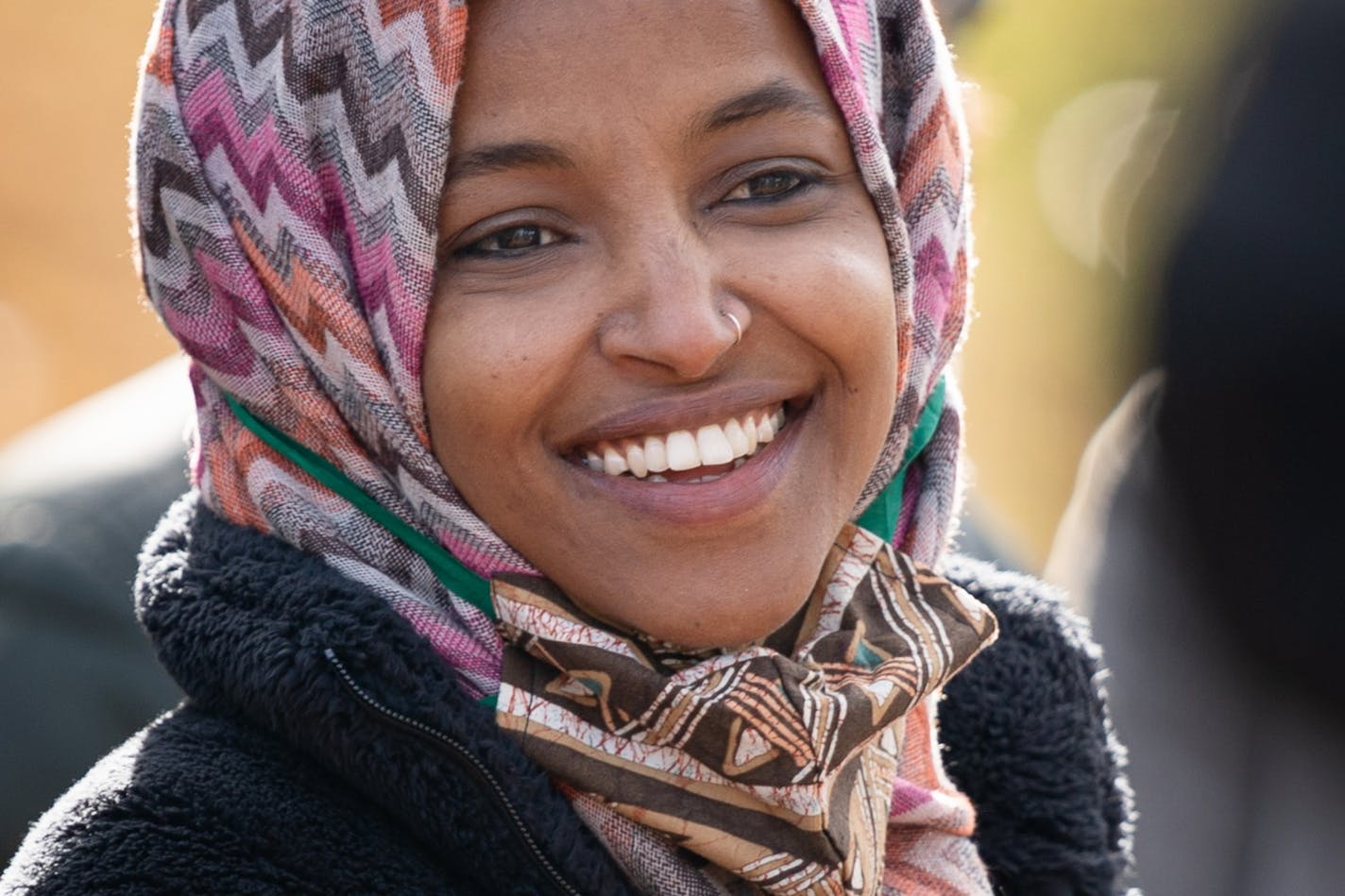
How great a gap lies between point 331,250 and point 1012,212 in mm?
6238

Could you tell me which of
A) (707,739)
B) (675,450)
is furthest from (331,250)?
(707,739)

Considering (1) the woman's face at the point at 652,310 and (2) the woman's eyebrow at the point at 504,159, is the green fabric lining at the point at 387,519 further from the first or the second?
(2) the woman's eyebrow at the point at 504,159

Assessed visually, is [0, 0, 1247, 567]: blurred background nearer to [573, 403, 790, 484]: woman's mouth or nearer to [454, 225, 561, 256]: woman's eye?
[573, 403, 790, 484]: woman's mouth

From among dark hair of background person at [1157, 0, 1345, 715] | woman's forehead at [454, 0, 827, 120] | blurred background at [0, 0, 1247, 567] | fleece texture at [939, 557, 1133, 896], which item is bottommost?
fleece texture at [939, 557, 1133, 896]

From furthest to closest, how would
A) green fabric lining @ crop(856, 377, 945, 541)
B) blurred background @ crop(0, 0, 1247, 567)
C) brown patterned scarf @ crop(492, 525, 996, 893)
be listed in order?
blurred background @ crop(0, 0, 1247, 567) < green fabric lining @ crop(856, 377, 945, 541) < brown patterned scarf @ crop(492, 525, 996, 893)

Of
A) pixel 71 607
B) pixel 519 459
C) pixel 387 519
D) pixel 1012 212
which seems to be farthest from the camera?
pixel 1012 212

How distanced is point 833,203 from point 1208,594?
2225mm

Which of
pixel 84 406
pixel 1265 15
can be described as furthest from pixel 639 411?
pixel 1265 15

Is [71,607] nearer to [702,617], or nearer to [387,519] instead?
[387,519]

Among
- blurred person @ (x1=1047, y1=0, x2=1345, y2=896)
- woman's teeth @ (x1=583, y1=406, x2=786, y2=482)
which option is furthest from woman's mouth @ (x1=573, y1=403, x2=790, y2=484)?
blurred person @ (x1=1047, y1=0, x2=1345, y2=896)

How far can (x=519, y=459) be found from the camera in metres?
1.71

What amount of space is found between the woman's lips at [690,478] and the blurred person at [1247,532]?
202cm

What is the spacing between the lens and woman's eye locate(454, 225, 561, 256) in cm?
172

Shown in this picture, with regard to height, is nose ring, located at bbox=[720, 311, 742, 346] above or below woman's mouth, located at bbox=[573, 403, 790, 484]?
above
